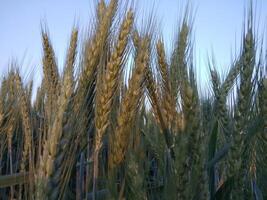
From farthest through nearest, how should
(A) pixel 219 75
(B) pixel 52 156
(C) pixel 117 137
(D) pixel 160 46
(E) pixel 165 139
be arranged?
(A) pixel 219 75 < (D) pixel 160 46 < (E) pixel 165 139 < (C) pixel 117 137 < (B) pixel 52 156

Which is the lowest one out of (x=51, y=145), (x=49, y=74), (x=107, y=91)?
(x=51, y=145)

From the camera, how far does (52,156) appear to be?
123 cm

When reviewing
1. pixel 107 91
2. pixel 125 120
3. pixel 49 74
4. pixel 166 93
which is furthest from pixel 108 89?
pixel 49 74

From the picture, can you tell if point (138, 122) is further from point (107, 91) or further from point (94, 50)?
point (94, 50)

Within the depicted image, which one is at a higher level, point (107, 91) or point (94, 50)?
point (94, 50)

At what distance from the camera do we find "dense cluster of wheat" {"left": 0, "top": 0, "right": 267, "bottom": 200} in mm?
1237

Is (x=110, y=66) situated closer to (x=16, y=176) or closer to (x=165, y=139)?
(x=165, y=139)

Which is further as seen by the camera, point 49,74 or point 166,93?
point 49,74

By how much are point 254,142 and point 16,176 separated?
37.2 inches

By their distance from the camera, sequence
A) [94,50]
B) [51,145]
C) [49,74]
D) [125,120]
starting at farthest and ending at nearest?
1. [49,74]
2. [94,50]
3. [125,120]
4. [51,145]

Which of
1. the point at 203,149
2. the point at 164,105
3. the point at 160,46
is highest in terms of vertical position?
the point at 160,46

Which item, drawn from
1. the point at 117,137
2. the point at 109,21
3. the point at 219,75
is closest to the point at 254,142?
the point at 117,137

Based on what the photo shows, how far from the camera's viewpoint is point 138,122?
1437 mm

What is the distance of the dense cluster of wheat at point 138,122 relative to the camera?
1.24 m
